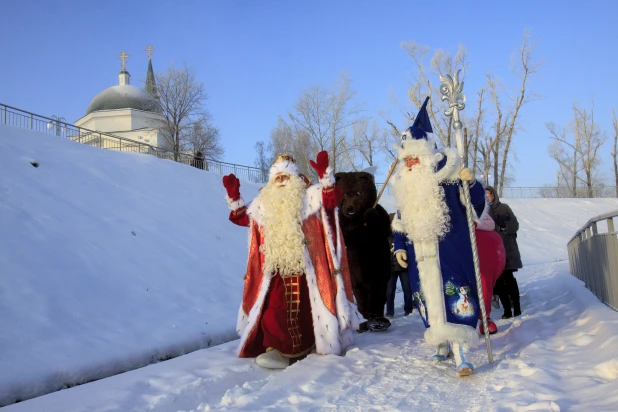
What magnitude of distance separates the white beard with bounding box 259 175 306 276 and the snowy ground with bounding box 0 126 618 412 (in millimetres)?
894

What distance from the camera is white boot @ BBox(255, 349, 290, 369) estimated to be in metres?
4.79

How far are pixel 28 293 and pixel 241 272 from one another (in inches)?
206

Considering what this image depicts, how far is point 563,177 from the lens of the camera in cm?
5441

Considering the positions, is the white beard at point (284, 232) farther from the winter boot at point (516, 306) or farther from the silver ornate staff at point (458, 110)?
the winter boot at point (516, 306)

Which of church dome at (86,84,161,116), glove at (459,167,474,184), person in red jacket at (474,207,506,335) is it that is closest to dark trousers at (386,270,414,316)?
person in red jacket at (474,207,506,335)

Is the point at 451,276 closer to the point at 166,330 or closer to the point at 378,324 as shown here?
the point at 378,324

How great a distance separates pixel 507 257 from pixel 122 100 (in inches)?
1549

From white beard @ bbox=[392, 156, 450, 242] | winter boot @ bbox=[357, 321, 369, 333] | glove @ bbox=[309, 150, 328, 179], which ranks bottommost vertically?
winter boot @ bbox=[357, 321, 369, 333]

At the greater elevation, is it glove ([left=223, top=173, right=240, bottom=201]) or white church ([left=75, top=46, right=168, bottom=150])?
white church ([left=75, top=46, right=168, bottom=150])

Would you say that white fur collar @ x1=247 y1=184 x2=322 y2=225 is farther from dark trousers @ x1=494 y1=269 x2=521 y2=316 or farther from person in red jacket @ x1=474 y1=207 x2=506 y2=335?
dark trousers @ x1=494 y1=269 x2=521 y2=316

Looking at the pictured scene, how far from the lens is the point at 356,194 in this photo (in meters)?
7.30

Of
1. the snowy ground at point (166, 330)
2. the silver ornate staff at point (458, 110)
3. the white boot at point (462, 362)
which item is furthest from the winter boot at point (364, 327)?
the white boot at point (462, 362)

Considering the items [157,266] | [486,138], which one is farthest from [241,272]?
[486,138]

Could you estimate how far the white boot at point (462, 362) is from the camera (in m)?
4.28
